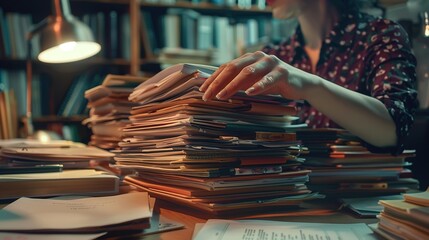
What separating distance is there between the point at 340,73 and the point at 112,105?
769 mm

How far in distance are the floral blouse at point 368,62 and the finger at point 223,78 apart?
0.42 metres

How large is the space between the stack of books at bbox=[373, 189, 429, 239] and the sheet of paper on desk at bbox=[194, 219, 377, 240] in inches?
1.0

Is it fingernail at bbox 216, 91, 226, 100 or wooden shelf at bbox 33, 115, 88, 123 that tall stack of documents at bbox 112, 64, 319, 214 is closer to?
fingernail at bbox 216, 91, 226, 100

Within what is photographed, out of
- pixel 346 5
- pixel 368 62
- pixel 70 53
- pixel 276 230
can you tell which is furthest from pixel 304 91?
pixel 70 53

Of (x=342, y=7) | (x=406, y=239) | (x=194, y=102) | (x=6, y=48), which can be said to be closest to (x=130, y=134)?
(x=194, y=102)

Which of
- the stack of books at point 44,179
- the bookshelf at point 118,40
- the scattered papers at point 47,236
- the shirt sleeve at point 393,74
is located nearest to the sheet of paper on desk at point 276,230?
the scattered papers at point 47,236

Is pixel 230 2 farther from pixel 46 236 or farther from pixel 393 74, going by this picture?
pixel 46 236

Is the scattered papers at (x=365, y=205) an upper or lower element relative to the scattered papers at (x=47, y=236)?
lower

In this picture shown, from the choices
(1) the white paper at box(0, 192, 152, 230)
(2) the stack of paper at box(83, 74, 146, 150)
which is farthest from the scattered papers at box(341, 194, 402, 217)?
(2) the stack of paper at box(83, 74, 146, 150)

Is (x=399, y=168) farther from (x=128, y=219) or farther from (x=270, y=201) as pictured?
(x=128, y=219)

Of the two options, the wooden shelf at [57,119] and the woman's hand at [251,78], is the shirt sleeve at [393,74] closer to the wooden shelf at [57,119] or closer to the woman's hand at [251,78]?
the woman's hand at [251,78]

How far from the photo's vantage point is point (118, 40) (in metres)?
2.98

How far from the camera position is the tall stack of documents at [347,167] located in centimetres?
90

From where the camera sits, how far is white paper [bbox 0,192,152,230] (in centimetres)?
55
